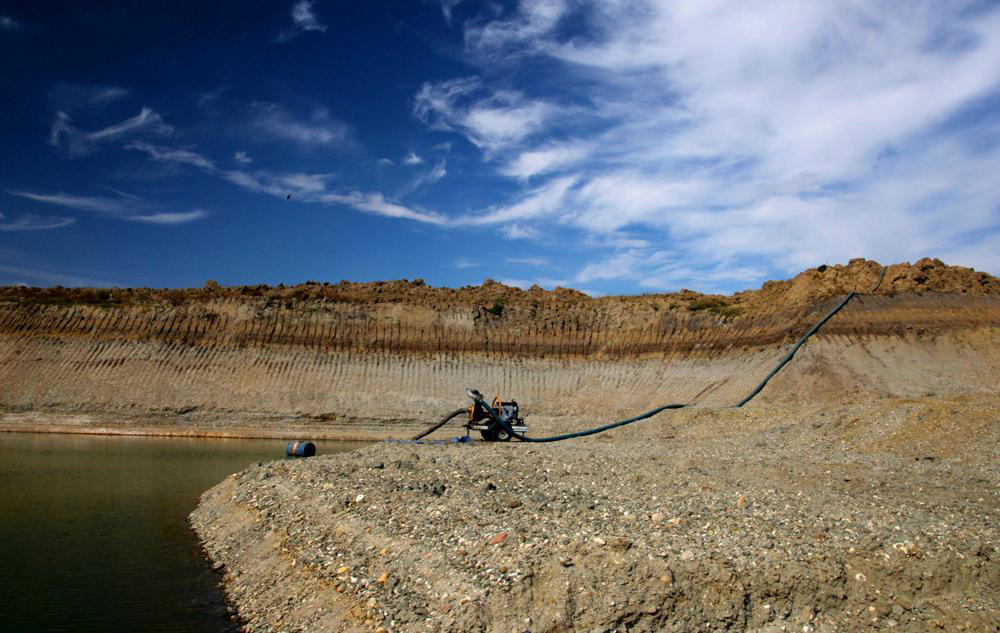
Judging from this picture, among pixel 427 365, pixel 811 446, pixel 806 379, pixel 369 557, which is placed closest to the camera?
pixel 369 557

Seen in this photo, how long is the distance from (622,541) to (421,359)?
35.5m

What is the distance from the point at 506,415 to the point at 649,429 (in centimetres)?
488

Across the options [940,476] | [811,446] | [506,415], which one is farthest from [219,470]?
[940,476]

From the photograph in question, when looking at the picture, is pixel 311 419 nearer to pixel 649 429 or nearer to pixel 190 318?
pixel 190 318

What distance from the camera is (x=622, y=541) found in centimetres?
755

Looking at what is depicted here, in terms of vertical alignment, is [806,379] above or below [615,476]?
above

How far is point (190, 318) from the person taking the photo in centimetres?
4381

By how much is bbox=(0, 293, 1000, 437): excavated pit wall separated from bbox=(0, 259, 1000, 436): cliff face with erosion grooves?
0.11 meters

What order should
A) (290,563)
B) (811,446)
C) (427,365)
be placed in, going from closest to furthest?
(290,563)
(811,446)
(427,365)

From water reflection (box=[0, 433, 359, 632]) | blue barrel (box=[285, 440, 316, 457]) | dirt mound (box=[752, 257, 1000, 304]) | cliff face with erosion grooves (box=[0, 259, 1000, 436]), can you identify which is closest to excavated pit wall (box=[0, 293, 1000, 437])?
cliff face with erosion grooves (box=[0, 259, 1000, 436])

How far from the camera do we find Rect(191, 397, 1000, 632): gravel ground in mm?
6770

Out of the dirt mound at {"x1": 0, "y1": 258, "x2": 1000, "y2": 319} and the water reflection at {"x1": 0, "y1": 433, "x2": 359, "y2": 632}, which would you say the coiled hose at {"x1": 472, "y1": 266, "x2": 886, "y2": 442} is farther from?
the water reflection at {"x1": 0, "y1": 433, "x2": 359, "y2": 632}

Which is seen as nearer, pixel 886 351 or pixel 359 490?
pixel 359 490

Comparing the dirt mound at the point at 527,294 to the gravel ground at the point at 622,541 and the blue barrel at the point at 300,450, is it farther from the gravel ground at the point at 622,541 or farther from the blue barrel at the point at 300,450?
the blue barrel at the point at 300,450
